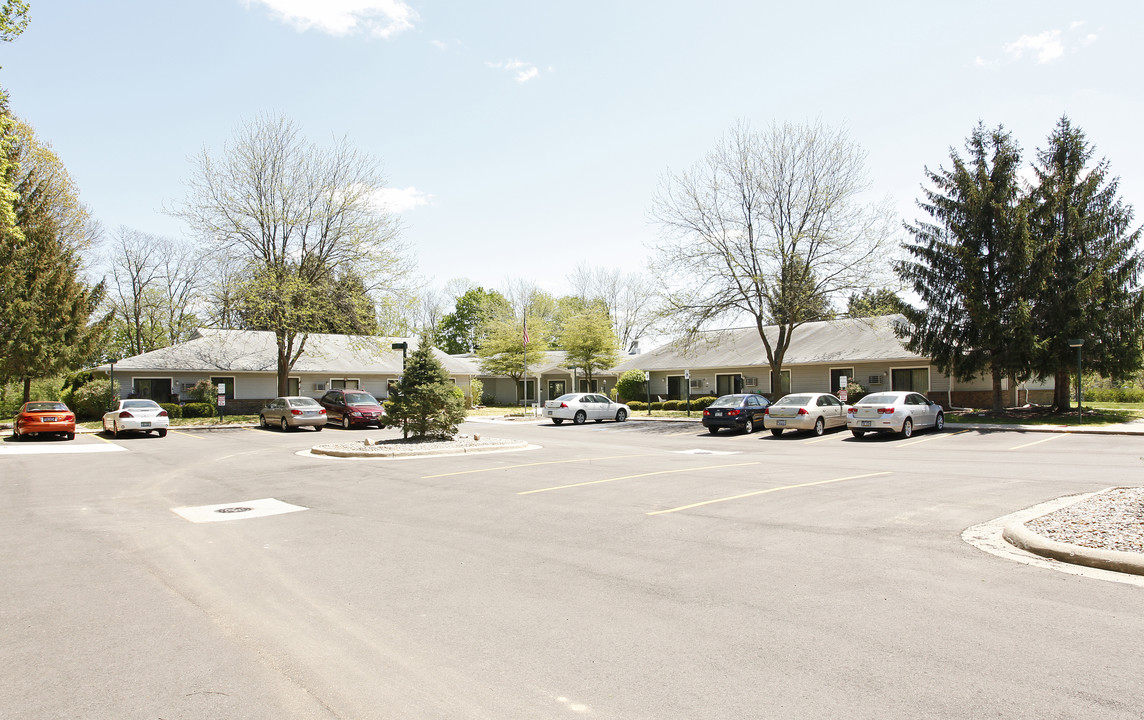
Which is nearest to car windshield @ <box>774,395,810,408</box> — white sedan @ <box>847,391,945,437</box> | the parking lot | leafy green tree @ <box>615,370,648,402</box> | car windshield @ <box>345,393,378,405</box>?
white sedan @ <box>847,391,945,437</box>

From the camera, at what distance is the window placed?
3444 cm

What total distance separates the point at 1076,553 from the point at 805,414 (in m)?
17.6

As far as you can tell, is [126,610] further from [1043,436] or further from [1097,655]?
[1043,436]

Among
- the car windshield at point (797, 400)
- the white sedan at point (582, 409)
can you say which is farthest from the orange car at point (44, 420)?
the car windshield at point (797, 400)

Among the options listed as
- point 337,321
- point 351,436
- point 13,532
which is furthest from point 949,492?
point 337,321

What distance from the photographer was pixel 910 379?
35.0 meters

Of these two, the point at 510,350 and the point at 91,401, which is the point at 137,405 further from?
the point at 510,350

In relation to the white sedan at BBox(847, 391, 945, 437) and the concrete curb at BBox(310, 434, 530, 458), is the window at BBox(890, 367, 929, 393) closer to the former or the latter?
the white sedan at BBox(847, 391, 945, 437)

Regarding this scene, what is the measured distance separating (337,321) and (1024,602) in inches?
1359

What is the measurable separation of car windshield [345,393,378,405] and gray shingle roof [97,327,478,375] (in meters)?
4.95

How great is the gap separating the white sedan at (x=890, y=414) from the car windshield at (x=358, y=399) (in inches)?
815

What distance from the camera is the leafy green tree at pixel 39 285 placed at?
28703 mm

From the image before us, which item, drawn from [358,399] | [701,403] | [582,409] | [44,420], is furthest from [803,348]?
[44,420]

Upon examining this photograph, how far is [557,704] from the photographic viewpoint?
3.67 metres
